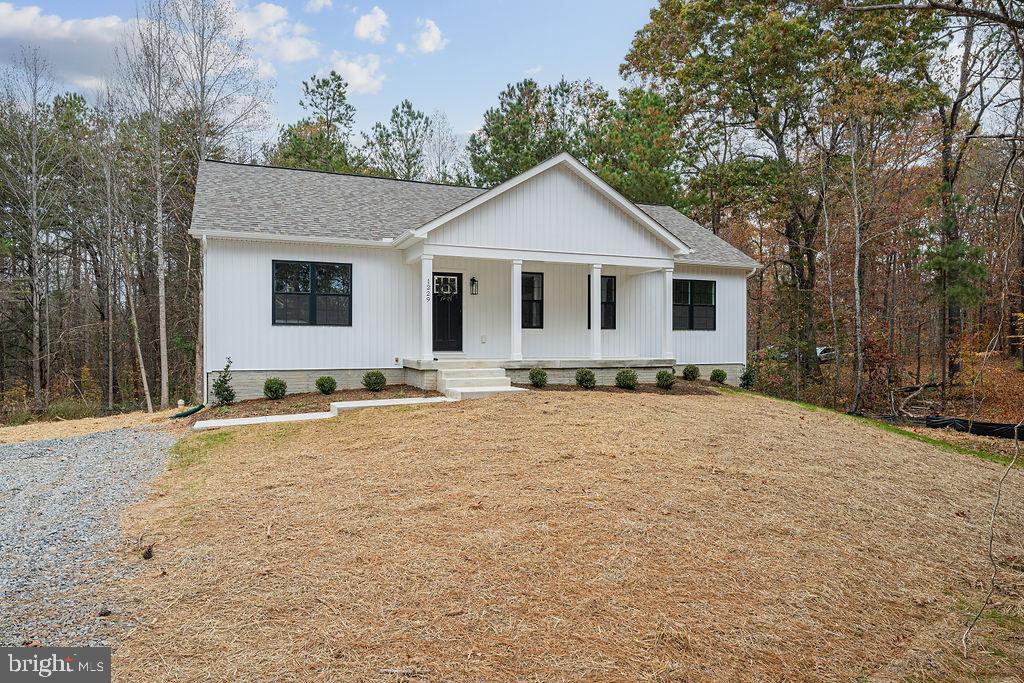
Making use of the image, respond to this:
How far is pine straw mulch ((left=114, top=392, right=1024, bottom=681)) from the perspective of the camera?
3.23m

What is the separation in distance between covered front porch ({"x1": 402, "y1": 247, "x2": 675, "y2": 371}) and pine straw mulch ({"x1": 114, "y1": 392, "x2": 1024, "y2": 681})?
5323mm

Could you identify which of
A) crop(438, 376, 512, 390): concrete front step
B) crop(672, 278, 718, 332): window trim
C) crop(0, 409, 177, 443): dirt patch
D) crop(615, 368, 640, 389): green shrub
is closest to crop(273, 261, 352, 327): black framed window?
crop(438, 376, 512, 390): concrete front step

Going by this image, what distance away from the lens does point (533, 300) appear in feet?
47.4

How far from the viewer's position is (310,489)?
5996 millimetres

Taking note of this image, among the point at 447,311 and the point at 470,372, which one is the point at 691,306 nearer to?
the point at 447,311

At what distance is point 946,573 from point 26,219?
23886 mm

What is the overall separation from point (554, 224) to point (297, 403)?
6.65m

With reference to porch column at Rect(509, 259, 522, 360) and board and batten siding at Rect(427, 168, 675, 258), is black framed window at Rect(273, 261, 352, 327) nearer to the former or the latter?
board and batten siding at Rect(427, 168, 675, 258)

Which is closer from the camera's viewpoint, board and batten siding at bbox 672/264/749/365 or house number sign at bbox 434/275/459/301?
house number sign at bbox 434/275/459/301

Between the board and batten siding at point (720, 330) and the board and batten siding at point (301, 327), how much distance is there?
721 centimetres

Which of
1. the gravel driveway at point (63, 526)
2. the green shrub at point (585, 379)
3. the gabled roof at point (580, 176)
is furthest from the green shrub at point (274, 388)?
the green shrub at point (585, 379)

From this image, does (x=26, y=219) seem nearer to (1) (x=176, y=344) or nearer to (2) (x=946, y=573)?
(1) (x=176, y=344)

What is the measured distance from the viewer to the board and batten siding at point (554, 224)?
12445mm

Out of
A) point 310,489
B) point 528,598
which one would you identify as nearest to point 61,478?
point 310,489
